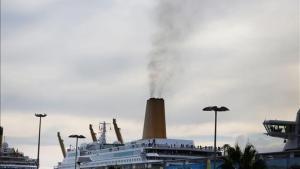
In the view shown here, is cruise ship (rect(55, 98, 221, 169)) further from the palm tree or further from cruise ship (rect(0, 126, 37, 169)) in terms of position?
the palm tree

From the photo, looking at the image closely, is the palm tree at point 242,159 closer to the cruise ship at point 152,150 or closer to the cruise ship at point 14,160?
the cruise ship at point 152,150

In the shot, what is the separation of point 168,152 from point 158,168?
1239 cm

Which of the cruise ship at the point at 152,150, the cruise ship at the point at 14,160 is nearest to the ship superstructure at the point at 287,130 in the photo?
the cruise ship at the point at 152,150

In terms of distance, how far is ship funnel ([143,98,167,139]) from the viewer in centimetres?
11938

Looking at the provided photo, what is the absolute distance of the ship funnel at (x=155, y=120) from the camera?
4700 inches

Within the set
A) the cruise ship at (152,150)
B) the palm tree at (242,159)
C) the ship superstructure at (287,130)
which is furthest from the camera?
the cruise ship at (152,150)

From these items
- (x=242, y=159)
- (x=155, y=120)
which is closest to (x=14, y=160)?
(x=155, y=120)

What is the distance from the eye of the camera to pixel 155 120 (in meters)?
119

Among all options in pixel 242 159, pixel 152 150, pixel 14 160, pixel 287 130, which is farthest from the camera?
pixel 14 160

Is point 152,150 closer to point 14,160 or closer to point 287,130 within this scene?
point 287,130

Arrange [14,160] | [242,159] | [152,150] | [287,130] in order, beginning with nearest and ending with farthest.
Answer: [242,159], [287,130], [152,150], [14,160]

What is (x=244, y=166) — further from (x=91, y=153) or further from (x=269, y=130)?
(x=91, y=153)

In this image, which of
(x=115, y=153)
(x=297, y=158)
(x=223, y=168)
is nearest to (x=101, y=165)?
(x=115, y=153)

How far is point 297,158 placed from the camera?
6397cm
